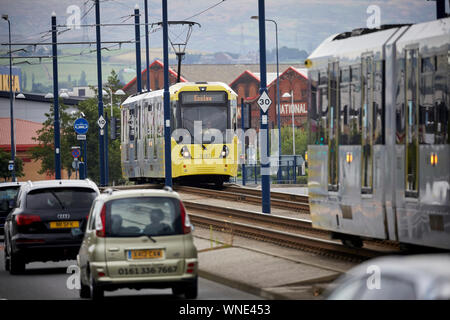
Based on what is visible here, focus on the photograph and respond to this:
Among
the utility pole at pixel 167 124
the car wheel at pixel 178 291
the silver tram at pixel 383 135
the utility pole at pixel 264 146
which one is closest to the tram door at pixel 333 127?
the silver tram at pixel 383 135

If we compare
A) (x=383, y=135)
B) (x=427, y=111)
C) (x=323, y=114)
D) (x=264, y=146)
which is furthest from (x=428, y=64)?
(x=264, y=146)

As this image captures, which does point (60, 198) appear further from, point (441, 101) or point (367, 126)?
point (441, 101)

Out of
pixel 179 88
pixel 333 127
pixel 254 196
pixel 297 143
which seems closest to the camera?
pixel 333 127

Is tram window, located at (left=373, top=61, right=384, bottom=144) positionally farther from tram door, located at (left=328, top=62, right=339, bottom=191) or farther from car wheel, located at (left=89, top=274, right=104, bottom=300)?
car wheel, located at (left=89, top=274, right=104, bottom=300)

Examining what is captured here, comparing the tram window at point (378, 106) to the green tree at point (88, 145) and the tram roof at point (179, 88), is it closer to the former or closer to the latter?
the tram roof at point (179, 88)

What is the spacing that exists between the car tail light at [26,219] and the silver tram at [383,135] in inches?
196

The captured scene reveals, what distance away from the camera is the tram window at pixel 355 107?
656 inches

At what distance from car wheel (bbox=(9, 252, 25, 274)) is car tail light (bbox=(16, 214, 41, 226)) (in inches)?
22.2

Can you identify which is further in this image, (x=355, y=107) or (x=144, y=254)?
(x=355, y=107)

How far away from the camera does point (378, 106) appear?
1597 centimetres

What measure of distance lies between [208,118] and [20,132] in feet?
278
